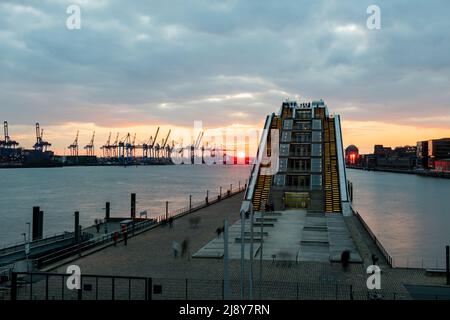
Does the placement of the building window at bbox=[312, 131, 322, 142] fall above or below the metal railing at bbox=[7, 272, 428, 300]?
above

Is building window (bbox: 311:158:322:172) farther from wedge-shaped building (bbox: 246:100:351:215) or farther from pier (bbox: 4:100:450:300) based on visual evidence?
pier (bbox: 4:100:450:300)

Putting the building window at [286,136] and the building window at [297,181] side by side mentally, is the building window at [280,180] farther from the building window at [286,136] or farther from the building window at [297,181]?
the building window at [286,136]

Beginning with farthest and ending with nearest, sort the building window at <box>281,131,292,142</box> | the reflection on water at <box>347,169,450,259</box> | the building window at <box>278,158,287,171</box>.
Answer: the building window at <box>281,131,292,142</box> → the building window at <box>278,158,287,171</box> → the reflection on water at <box>347,169,450,259</box>

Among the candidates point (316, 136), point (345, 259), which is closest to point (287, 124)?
point (316, 136)

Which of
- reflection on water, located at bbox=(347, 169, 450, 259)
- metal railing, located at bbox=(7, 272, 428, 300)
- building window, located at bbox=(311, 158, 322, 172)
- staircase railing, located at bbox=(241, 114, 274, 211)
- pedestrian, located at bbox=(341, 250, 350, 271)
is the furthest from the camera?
building window, located at bbox=(311, 158, 322, 172)

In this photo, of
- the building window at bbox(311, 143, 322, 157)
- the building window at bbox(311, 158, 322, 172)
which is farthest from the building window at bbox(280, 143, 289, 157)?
the building window at bbox(311, 158, 322, 172)

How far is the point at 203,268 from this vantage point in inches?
998

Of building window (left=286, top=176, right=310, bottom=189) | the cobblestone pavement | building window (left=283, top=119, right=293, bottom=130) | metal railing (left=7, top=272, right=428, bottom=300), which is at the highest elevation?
building window (left=283, top=119, right=293, bottom=130)

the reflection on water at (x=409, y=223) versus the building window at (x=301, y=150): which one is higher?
the building window at (x=301, y=150)

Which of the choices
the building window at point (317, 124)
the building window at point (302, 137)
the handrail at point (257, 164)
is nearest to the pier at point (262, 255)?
the handrail at point (257, 164)

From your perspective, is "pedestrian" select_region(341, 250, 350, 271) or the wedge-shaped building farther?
the wedge-shaped building

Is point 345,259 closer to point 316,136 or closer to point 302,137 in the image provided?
point 316,136
